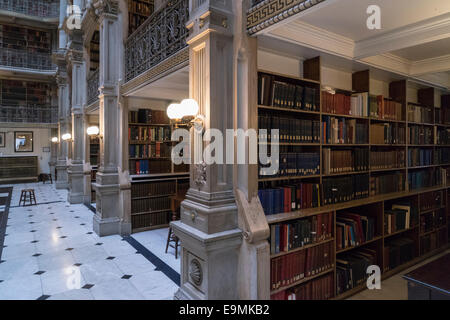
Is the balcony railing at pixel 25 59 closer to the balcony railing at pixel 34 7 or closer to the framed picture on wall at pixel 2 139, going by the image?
the balcony railing at pixel 34 7

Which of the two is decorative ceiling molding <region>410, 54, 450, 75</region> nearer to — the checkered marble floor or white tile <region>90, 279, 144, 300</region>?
the checkered marble floor

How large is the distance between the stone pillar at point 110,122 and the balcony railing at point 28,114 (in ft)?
36.4

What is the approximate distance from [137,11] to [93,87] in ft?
9.28

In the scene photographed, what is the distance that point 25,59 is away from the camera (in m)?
13.6

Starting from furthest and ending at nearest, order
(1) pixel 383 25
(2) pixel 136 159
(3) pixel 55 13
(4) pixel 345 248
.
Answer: (3) pixel 55 13, (2) pixel 136 159, (4) pixel 345 248, (1) pixel 383 25

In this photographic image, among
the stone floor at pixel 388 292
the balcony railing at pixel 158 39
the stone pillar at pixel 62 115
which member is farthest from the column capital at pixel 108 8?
the stone pillar at pixel 62 115

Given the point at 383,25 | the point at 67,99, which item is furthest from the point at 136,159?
the point at 67,99

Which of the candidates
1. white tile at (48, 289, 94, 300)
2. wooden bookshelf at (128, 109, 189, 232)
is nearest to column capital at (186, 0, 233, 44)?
white tile at (48, 289, 94, 300)

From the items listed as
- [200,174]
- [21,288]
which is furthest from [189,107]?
[21,288]

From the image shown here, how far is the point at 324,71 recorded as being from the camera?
11.6 ft

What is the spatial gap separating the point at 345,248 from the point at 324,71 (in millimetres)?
2197

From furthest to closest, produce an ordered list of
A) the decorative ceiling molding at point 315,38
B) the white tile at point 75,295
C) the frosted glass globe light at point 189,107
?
1. the white tile at point 75,295
2. the decorative ceiling molding at point 315,38
3. the frosted glass globe light at point 189,107

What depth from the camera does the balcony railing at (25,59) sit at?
13.1 m
